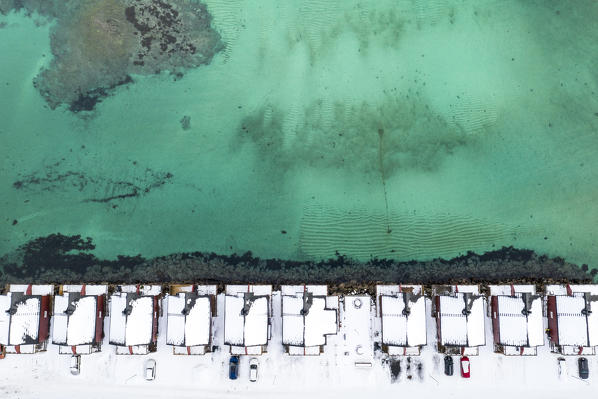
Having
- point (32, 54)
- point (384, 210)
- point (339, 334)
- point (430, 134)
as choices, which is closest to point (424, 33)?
point (430, 134)

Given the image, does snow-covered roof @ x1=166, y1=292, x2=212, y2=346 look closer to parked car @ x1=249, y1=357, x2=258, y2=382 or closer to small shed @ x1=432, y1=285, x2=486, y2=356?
parked car @ x1=249, y1=357, x2=258, y2=382

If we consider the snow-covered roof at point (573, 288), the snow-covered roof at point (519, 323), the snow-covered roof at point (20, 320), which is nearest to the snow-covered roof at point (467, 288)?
the snow-covered roof at point (519, 323)

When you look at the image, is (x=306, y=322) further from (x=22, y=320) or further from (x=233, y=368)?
(x=22, y=320)

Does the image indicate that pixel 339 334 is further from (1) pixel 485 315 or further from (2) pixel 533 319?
(2) pixel 533 319

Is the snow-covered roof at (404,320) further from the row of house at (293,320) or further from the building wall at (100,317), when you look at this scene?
the building wall at (100,317)

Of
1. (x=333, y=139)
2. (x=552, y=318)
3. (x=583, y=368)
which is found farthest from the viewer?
(x=333, y=139)

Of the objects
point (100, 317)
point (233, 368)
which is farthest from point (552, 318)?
point (100, 317)

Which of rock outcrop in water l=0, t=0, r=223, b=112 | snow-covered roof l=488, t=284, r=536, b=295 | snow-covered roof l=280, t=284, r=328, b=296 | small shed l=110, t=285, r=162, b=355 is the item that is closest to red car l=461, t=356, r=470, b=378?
snow-covered roof l=488, t=284, r=536, b=295
